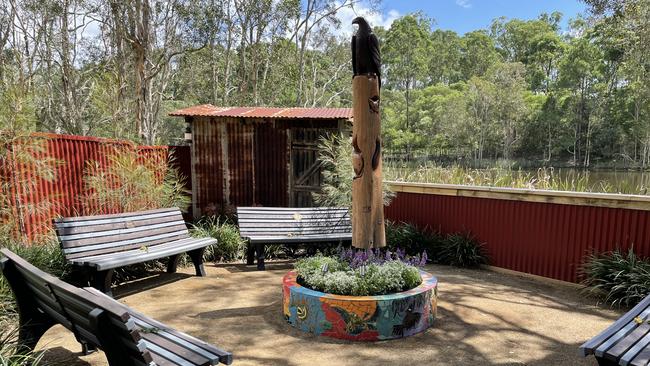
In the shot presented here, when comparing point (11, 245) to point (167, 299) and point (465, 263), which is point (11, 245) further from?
point (465, 263)

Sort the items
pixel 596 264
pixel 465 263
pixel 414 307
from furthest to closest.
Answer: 1. pixel 465 263
2. pixel 596 264
3. pixel 414 307

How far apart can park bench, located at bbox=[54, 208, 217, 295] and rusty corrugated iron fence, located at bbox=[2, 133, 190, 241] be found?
108 cm

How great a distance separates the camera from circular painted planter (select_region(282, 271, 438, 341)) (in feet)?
12.8

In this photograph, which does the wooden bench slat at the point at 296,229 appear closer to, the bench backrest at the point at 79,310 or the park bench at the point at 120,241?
the park bench at the point at 120,241

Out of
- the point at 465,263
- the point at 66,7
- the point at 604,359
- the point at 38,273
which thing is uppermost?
the point at 66,7

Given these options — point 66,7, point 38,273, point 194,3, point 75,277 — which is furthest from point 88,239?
point 66,7

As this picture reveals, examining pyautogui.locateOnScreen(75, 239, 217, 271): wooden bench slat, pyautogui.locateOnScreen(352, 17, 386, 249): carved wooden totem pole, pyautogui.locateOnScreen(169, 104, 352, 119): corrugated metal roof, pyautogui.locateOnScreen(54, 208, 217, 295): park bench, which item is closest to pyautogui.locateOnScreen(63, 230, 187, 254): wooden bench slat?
pyautogui.locateOnScreen(54, 208, 217, 295): park bench

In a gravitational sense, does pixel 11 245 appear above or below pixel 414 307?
above

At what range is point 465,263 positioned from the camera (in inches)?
274

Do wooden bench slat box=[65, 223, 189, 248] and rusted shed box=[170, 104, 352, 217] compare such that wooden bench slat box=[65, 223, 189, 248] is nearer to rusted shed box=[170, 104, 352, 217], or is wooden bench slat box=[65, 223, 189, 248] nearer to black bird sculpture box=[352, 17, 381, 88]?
rusted shed box=[170, 104, 352, 217]

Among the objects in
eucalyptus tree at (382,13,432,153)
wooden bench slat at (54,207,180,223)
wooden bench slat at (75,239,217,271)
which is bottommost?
wooden bench slat at (75,239,217,271)

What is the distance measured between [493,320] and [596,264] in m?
2.01

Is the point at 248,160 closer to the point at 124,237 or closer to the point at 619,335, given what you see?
the point at 124,237

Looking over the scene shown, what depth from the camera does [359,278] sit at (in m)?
4.22
